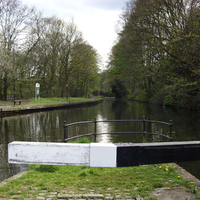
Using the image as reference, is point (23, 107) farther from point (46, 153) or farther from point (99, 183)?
point (46, 153)

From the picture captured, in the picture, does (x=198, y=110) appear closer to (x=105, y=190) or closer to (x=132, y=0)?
(x=132, y=0)

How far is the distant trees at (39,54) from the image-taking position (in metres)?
27.3

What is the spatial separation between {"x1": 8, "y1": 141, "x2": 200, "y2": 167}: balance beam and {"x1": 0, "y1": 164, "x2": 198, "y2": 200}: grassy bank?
51cm

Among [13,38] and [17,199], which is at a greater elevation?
[13,38]

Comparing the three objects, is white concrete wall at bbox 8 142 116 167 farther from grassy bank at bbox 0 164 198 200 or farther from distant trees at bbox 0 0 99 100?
distant trees at bbox 0 0 99 100

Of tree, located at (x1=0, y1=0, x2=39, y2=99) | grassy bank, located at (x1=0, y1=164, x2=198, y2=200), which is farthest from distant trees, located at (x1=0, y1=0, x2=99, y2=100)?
grassy bank, located at (x1=0, y1=164, x2=198, y2=200)

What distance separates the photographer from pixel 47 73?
37.4 metres

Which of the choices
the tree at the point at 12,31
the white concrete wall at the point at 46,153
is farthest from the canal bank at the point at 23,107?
the white concrete wall at the point at 46,153

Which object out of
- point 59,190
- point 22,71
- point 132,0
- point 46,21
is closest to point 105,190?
point 59,190

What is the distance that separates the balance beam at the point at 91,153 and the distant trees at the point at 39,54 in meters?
21.2

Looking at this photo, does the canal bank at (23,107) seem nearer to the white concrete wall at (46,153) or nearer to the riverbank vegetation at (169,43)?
the riverbank vegetation at (169,43)

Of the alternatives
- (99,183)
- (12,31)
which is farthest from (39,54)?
(99,183)

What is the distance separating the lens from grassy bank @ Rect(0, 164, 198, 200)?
3.20m

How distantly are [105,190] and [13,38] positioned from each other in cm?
2826
